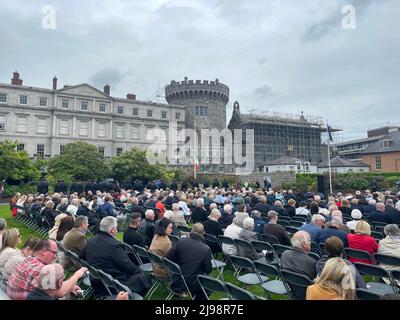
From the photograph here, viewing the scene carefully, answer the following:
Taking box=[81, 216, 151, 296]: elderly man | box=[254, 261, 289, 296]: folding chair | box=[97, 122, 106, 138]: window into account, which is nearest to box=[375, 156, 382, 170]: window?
box=[97, 122, 106, 138]: window

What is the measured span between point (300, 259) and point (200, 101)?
2132 inches

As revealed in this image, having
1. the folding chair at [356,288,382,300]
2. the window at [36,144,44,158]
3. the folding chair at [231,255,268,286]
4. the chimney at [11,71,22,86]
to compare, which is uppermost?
the chimney at [11,71,22,86]

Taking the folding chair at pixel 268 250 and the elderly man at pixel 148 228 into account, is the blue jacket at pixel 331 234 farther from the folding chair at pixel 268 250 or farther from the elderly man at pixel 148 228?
the elderly man at pixel 148 228

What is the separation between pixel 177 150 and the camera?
53219 mm

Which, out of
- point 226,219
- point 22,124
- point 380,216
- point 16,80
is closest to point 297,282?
point 226,219

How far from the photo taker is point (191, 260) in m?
5.18

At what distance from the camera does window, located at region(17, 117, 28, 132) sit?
43391mm

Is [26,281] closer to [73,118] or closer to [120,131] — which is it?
[73,118]

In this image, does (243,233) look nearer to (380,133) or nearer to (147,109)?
(147,109)

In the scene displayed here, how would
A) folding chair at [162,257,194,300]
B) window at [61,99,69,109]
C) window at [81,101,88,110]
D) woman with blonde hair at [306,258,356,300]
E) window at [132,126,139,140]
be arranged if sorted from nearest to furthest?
woman with blonde hair at [306,258,356,300], folding chair at [162,257,194,300], window at [61,99,69,109], window at [81,101,88,110], window at [132,126,139,140]

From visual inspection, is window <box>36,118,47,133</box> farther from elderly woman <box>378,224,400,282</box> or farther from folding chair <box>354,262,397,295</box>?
folding chair <box>354,262,397,295</box>

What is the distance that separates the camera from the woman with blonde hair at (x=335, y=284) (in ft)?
10.6

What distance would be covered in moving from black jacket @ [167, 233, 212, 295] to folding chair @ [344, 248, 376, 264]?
2.95 m
